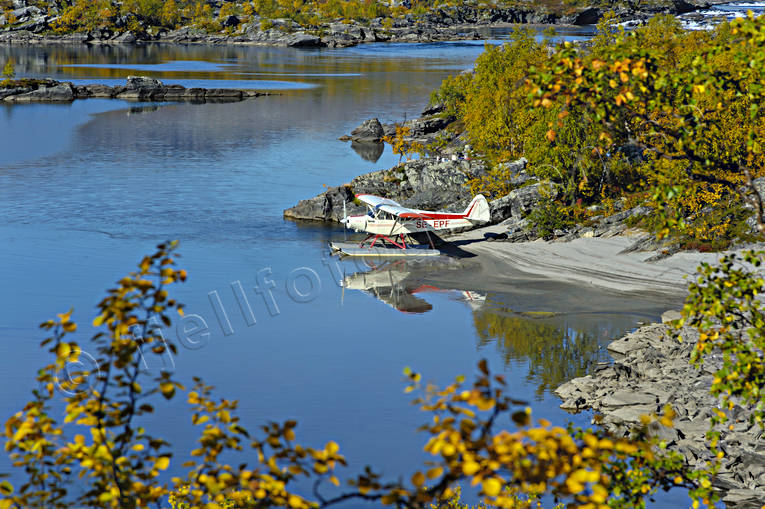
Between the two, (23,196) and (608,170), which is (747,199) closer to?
(608,170)

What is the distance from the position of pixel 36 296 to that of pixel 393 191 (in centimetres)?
2698

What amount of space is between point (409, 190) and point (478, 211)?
11759 millimetres

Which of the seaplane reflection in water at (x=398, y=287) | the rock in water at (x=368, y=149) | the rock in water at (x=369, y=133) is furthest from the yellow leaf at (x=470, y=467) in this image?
the rock in water at (x=369, y=133)

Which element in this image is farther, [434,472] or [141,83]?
[141,83]

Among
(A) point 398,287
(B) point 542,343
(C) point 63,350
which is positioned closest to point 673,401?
(B) point 542,343

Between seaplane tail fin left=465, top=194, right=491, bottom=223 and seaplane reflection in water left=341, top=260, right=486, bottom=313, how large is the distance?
5.11 metres

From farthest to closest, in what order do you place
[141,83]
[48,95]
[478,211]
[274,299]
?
[141,83] → [48,95] → [478,211] → [274,299]

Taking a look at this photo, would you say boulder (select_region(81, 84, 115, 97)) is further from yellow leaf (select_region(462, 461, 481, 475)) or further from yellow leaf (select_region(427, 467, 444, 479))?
yellow leaf (select_region(462, 461, 481, 475))

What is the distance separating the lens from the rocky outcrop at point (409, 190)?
55.3 metres

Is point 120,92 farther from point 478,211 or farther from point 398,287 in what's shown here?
point 398,287

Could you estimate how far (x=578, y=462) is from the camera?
279 inches

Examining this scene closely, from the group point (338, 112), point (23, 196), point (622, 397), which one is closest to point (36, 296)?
point (23, 196)

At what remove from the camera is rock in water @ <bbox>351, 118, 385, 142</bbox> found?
88625 mm

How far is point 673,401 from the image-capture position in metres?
25.8
